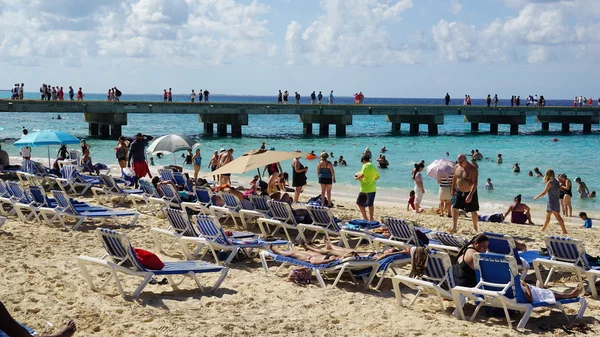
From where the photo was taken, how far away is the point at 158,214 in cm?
1236

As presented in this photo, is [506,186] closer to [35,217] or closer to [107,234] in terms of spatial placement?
[35,217]

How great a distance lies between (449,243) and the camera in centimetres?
880

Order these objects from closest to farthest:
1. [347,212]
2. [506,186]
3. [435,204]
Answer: [347,212] → [435,204] → [506,186]

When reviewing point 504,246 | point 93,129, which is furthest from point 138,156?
point 93,129

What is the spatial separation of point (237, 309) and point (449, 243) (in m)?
3.00

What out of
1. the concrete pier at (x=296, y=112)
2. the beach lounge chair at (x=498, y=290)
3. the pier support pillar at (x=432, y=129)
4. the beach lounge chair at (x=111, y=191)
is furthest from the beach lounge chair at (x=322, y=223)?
the pier support pillar at (x=432, y=129)

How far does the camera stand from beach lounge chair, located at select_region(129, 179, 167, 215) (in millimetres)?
12508

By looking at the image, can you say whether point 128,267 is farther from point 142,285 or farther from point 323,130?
point 323,130

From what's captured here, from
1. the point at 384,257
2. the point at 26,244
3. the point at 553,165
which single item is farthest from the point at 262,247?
the point at 553,165

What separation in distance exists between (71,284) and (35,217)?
4037mm

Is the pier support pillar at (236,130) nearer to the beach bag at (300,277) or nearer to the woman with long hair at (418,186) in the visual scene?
the woman with long hair at (418,186)

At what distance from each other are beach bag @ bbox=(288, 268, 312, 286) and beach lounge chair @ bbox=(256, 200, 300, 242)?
77.7 inches

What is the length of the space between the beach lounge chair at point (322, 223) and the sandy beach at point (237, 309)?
1320 millimetres

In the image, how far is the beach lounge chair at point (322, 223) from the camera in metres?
10.0
